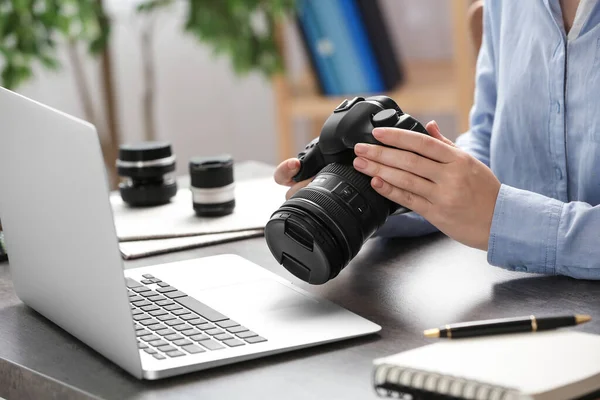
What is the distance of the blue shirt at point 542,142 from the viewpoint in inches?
38.8

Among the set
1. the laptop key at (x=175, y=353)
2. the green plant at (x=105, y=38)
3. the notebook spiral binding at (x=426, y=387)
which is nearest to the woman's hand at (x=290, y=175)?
the laptop key at (x=175, y=353)

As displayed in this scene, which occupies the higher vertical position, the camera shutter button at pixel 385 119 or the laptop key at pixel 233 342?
the camera shutter button at pixel 385 119

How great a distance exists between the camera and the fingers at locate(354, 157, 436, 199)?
0.96 metres

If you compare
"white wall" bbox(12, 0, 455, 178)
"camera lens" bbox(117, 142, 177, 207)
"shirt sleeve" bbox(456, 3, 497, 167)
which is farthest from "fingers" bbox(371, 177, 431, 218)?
"white wall" bbox(12, 0, 455, 178)

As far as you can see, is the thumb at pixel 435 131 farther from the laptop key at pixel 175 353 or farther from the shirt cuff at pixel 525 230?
the laptop key at pixel 175 353

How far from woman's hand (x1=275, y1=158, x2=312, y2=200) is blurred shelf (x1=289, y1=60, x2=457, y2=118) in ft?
5.15

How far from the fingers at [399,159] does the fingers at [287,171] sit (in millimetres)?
141

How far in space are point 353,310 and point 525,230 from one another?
213 mm

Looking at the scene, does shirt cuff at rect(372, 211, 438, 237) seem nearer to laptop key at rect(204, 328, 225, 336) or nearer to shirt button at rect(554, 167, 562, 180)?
shirt button at rect(554, 167, 562, 180)

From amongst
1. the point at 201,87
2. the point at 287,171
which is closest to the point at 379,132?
the point at 287,171

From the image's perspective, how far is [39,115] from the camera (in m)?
0.80

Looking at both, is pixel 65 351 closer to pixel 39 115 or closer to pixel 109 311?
pixel 109 311

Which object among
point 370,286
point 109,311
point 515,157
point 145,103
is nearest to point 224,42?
point 145,103

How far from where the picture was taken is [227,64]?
3287 mm
